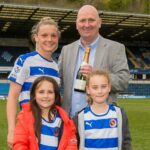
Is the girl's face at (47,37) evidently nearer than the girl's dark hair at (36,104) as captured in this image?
No

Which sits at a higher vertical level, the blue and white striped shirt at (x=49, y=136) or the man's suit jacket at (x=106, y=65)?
the man's suit jacket at (x=106, y=65)

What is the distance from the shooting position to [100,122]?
3.11 metres

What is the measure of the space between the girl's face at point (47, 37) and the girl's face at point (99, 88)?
0.45m

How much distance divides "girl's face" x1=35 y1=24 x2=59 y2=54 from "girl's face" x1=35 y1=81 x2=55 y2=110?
307 mm

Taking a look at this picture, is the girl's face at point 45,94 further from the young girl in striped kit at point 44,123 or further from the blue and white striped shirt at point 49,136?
the blue and white striped shirt at point 49,136

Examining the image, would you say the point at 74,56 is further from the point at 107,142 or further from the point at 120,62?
the point at 107,142

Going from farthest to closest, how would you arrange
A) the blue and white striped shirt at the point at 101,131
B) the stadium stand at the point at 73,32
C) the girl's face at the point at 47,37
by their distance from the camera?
1. the stadium stand at the point at 73,32
2. the girl's face at the point at 47,37
3. the blue and white striped shirt at the point at 101,131

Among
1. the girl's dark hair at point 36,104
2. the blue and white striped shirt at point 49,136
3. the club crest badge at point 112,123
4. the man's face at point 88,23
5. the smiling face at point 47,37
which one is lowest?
the blue and white striped shirt at point 49,136

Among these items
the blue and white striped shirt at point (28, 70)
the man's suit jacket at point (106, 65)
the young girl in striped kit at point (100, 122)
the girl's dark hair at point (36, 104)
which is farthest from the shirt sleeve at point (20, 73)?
the young girl in striped kit at point (100, 122)

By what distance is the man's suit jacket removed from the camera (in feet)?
11.0

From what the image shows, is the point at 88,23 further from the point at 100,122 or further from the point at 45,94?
the point at 100,122

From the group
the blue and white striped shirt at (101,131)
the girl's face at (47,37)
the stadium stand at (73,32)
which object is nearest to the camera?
the blue and white striped shirt at (101,131)


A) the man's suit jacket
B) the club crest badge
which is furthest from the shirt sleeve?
the club crest badge

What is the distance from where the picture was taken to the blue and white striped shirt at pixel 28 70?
3.34 m
